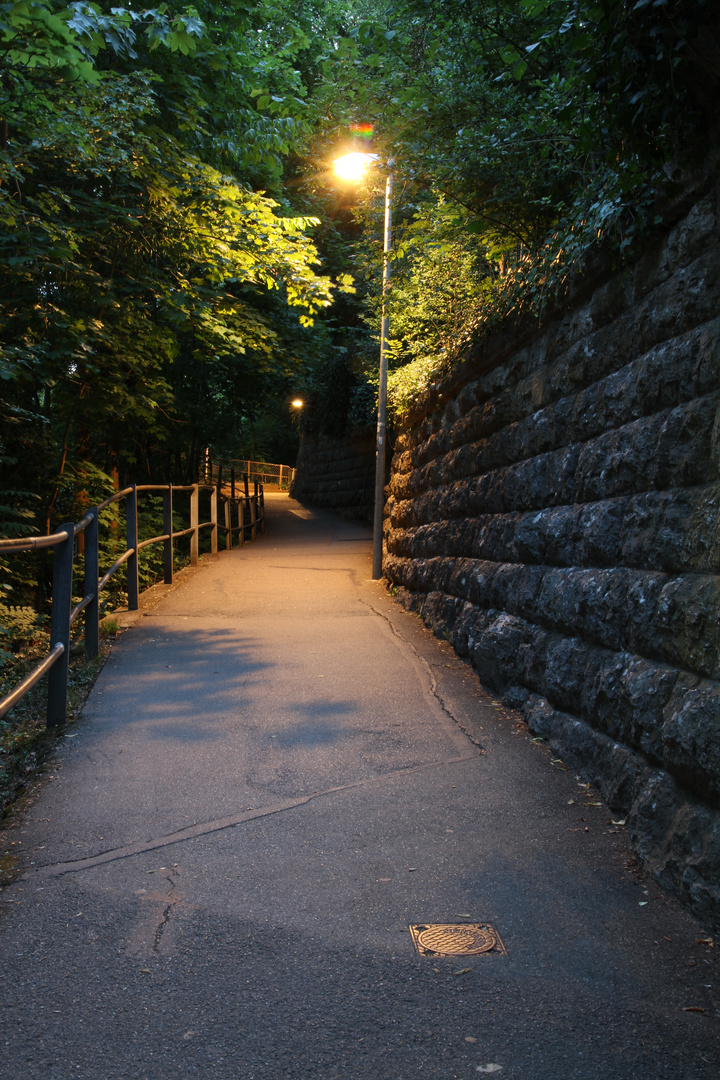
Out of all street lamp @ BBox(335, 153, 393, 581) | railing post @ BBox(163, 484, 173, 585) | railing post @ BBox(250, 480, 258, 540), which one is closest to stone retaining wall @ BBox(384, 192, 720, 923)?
street lamp @ BBox(335, 153, 393, 581)

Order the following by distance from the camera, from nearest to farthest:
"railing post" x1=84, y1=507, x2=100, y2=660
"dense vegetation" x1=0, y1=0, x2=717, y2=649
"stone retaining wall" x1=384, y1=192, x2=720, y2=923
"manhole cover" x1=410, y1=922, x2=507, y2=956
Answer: "manhole cover" x1=410, y1=922, x2=507, y2=956
"stone retaining wall" x1=384, y1=192, x2=720, y2=923
"dense vegetation" x1=0, y1=0, x2=717, y2=649
"railing post" x1=84, y1=507, x2=100, y2=660

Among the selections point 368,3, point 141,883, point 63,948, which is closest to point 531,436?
point 141,883

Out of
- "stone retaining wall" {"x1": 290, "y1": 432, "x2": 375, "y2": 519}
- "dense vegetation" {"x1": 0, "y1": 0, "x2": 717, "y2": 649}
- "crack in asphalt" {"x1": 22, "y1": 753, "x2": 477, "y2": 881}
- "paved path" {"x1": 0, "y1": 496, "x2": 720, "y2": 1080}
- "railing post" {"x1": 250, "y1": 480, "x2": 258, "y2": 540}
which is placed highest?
"dense vegetation" {"x1": 0, "y1": 0, "x2": 717, "y2": 649}

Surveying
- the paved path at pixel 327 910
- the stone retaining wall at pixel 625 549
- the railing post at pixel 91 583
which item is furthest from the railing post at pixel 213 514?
the paved path at pixel 327 910

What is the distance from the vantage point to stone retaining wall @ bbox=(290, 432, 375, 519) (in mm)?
24141

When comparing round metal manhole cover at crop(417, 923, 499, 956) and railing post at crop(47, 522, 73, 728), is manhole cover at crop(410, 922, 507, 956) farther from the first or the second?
railing post at crop(47, 522, 73, 728)

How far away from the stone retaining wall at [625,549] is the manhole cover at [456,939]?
73 centimetres

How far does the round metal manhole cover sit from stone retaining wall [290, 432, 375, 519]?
2060 cm

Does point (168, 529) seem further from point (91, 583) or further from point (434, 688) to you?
point (434, 688)

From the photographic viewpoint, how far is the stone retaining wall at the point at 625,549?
9.48ft

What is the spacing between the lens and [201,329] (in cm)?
1005

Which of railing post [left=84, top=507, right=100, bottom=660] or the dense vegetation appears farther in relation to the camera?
railing post [left=84, top=507, right=100, bottom=660]

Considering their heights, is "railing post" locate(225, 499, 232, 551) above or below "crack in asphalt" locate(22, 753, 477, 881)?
above

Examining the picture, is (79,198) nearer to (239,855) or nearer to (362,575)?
(362,575)
